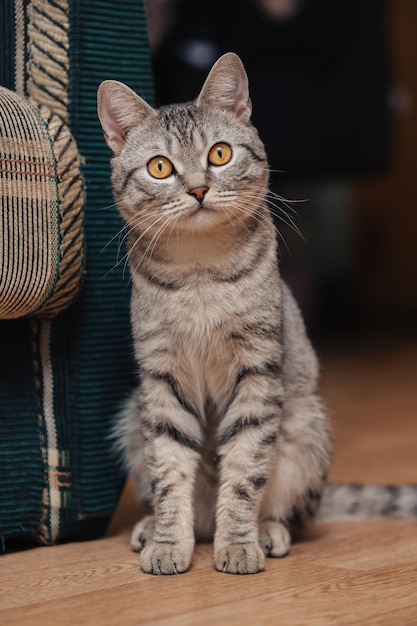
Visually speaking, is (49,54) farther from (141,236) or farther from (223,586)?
(223,586)

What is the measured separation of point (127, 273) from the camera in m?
1.73

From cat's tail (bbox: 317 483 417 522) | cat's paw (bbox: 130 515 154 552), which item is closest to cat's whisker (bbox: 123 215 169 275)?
cat's paw (bbox: 130 515 154 552)

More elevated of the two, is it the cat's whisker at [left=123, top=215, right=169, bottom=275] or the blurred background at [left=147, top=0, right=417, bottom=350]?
the blurred background at [left=147, top=0, right=417, bottom=350]

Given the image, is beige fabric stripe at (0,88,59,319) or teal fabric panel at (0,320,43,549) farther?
teal fabric panel at (0,320,43,549)

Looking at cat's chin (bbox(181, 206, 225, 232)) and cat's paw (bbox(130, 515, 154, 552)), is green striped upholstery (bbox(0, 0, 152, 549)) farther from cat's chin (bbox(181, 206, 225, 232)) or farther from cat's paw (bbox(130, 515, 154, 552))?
cat's chin (bbox(181, 206, 225, 232))

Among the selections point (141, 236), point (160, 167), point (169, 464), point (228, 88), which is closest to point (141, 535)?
point (169, 464)

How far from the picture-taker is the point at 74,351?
5.38 feet

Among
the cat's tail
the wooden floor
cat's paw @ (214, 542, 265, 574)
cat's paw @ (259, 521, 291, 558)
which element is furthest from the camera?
the cat's tail

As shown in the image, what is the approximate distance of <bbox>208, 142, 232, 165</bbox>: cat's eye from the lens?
1512 millimetres

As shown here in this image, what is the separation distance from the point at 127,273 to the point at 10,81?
39 cm

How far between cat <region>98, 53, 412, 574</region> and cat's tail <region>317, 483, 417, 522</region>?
0.78 feet

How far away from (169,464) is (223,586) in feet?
0.84

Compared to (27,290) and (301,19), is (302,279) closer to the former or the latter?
(301,19)

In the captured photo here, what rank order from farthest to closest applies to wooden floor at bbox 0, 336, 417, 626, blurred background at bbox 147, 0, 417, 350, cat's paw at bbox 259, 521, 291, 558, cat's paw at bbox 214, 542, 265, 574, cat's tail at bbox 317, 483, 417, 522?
blurred background at bbox 147, 0, 417, 350 < cat's tail at bbox 317, 483, 417, 522 < cat's paw at bbox 259, 521, 291, 558 < cat's paw at bbox 214, 542, 265, 574 < wooden floor at bbox 0, 336, 417, 626
